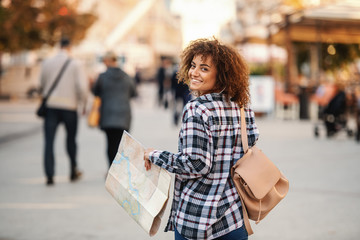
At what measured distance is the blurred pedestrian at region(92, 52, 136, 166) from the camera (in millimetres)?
7375

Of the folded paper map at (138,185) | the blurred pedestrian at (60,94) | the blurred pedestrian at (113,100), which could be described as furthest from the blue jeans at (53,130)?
the folded paper map at (138,185)

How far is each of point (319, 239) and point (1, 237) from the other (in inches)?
113

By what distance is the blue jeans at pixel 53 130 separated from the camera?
7.59 metres

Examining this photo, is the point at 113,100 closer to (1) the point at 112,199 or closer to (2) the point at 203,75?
(1) the point at 112,199

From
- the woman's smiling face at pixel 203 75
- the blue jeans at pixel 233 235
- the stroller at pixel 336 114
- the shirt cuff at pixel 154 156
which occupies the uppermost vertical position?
the woman's smiling face at pixel 203 75

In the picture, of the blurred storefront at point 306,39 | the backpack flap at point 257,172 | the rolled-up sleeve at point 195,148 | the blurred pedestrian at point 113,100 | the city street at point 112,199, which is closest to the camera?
the rolled-up sleeve at point 195,148

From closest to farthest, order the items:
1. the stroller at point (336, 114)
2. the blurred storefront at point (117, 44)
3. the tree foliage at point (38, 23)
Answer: the stroller at point (336, 114), the tree foliage at point (38, 23), the blurred storefront at point (117, 44)

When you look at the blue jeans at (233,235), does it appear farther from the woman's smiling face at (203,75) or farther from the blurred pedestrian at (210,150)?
the woman's smiling face at (203,75)

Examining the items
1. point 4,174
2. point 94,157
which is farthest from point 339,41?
point 4,174

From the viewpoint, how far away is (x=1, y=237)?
5.01 metres

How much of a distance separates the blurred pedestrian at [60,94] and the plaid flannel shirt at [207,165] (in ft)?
16.7

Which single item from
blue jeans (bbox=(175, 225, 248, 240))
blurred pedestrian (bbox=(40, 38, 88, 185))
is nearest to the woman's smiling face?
blue jeans (bbox=(175, 225, 248, 240))

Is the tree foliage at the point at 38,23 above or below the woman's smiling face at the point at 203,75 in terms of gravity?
above

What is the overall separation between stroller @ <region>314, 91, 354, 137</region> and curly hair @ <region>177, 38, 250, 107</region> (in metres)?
10.4
